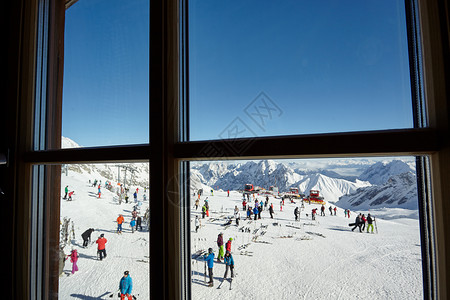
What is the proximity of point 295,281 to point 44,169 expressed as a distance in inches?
66.3

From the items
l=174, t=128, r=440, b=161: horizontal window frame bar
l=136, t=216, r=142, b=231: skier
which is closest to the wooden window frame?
l=174, t=128, r=440, b=161: horizontal window frame bar

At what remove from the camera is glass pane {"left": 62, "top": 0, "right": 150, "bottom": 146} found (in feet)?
3.80

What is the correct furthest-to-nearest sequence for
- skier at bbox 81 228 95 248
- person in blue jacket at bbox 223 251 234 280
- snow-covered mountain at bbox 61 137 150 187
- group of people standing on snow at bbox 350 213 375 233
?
skier at bbox 81 228 95 248, snow-covered mountain at bbox 61 137 150 187, person in blue jacket at bbox 223 251 234 280, group of people standing on snow at bbox 350 213 375 233

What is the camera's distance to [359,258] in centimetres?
74

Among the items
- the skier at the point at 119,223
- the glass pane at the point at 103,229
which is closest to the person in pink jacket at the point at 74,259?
the glass pane at the point at 103,229

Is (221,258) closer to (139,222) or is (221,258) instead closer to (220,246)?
(220,246)

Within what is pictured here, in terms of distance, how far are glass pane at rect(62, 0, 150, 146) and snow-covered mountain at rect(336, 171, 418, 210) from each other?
99cm

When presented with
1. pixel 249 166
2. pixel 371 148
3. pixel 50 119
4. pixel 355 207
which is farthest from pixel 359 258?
pixel 50 119

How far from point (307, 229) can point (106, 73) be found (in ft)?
4.62

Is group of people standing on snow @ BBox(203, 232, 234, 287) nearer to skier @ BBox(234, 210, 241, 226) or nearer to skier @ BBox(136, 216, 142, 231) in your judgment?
skier @ BBox(234, 210, 241, 226)

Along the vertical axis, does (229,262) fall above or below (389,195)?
below

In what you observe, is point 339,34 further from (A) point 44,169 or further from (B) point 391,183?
(A) point 44,169

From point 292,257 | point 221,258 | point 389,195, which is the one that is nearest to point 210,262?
point 221,258

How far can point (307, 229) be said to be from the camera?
2.71 feet
